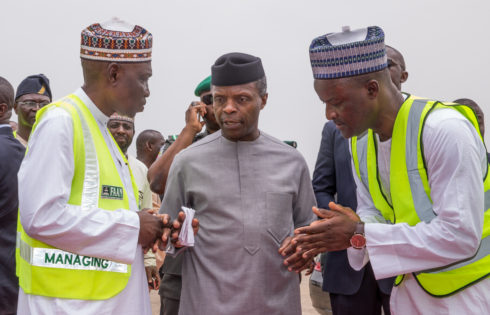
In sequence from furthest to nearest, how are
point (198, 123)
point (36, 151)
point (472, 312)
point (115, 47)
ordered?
point (198, 123) < point (115, 47) < point (472, 312) < point (36, 151)

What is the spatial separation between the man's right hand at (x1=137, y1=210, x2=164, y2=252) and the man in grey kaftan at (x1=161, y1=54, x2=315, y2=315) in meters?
0.41

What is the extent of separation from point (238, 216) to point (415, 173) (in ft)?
2.82

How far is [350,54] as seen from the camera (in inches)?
94.5

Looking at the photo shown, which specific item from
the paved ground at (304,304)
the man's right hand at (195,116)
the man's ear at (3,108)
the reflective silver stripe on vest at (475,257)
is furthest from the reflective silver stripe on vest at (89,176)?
the paved ground at (304,304)

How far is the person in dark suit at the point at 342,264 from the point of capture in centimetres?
339

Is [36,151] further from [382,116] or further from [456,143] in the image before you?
[456,143]

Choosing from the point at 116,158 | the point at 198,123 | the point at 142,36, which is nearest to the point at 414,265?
the point at 116,158

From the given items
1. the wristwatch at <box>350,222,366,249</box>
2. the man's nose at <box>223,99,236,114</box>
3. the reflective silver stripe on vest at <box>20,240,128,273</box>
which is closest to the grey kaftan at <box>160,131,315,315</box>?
the man's nose at <box>223,99,236,114</box>

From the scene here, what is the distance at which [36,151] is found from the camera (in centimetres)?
208

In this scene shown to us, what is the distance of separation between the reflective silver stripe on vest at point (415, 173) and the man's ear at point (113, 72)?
3.88 feet

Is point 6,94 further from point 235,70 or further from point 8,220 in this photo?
point 235,70

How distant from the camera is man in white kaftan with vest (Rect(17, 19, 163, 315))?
6.75ft

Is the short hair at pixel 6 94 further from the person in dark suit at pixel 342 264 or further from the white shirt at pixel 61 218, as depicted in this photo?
the person in dark suit at pixel 342 264

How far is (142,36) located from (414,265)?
4.73 feet
